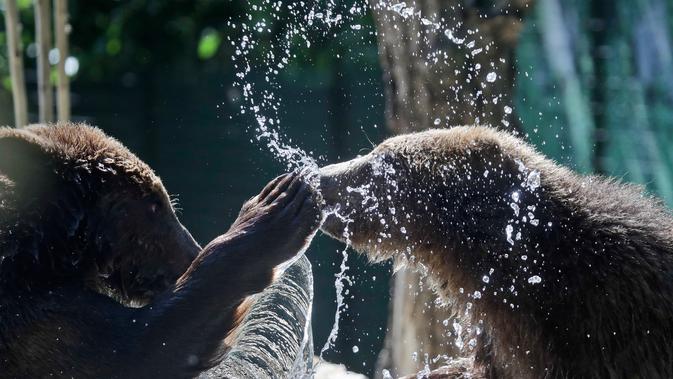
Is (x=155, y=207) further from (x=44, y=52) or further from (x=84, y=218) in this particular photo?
(x=44, y=52)

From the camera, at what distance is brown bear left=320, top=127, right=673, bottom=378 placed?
12.5 ft

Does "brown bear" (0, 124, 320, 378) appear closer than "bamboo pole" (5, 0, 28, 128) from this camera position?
Yes

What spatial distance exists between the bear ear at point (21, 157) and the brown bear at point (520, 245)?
113 centimetres

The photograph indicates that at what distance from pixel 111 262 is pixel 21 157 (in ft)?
1.76

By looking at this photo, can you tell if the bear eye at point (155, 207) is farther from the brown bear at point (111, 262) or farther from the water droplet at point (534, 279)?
the water droplet at point (534, 279)

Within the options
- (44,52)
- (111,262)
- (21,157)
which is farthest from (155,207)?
(44,52)

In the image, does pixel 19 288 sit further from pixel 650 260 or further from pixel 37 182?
pixel 650 260

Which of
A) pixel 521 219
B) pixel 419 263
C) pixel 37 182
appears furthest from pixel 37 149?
pixel 521 219

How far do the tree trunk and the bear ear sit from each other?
2381 millimetres

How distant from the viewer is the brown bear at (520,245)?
3799 mm

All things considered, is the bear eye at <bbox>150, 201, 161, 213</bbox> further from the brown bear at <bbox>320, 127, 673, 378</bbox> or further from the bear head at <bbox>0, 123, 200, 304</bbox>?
the brown bear at <bbox>320, 127, 673, 378</bbox>

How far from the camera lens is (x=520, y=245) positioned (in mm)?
3994

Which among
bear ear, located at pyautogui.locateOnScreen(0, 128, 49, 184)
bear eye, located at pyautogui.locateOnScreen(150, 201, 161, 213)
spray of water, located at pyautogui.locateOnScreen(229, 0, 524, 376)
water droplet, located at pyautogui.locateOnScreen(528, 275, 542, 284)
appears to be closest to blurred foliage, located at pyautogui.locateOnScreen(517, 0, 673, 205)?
spray of water, located at pyautogui.locateOnScreen(229, 0, 524, 376)

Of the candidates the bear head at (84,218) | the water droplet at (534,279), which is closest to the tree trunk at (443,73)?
the water droplet at (534,279)
